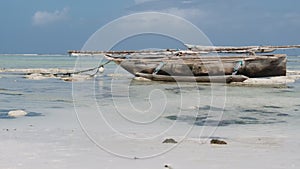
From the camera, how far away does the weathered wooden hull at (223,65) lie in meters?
23.2

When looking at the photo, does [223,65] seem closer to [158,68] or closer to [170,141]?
[158,68]

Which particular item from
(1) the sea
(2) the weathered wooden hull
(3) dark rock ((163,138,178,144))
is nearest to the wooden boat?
(2) the weathered wooden hull

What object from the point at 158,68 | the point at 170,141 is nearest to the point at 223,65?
the point at 158,68

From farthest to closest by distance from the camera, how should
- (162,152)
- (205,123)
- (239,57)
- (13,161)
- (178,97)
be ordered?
1. (239,57)
2. (178,97)
3. (205,123)
4. (162,152)
5. (13,161)

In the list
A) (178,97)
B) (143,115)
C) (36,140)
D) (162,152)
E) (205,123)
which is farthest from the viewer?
(178,97)

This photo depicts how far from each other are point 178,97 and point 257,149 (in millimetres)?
9577

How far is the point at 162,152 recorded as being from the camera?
7.01 metres

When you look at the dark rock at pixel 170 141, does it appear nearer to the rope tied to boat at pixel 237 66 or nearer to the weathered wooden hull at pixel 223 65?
the weathered wooden hull at pixel 223 65

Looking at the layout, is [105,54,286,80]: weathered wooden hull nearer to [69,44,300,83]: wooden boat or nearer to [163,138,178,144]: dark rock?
[69,44,300,83]: wooden boat

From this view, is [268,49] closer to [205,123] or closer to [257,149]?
[205,123]

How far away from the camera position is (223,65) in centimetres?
2347

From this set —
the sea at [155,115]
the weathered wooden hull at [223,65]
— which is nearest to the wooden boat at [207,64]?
the weathered wooden hull at [223,65]

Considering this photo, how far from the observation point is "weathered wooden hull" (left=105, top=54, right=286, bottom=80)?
2323cm

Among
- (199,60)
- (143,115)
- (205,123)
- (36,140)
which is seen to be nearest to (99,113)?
(143,115)
